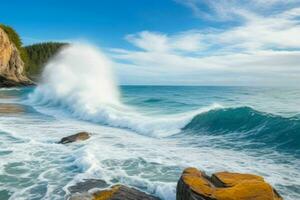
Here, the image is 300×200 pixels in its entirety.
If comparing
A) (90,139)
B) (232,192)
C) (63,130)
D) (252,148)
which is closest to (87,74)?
(63,130)

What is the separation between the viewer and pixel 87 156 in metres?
9.49

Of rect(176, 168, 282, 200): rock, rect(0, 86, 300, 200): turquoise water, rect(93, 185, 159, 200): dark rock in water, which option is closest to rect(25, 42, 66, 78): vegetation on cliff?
rect(0, 86, 300, 200): turquoise water

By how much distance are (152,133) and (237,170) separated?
691cm

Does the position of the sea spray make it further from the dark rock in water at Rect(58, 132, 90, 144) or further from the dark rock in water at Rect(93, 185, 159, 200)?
the dark rock in water at Rect(93, 185, 159, 200)

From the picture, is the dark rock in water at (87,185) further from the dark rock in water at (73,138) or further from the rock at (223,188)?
the dark rock in water at (73,138)

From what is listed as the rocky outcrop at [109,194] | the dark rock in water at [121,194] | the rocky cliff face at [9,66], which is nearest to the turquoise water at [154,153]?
the rocky outcrop at [109,194]

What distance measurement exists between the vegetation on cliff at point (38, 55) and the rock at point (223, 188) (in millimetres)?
99377

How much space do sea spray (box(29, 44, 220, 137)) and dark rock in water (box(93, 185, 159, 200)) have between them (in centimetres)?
850

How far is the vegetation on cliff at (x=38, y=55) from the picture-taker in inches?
4023

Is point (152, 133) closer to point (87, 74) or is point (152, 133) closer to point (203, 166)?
point (203, 166)

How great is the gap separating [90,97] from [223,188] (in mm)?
22327

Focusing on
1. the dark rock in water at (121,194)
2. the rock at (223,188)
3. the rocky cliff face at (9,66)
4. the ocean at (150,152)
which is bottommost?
the ocean at (150,152)

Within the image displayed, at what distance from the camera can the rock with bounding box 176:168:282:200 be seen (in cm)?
528

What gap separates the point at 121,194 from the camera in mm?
6250
